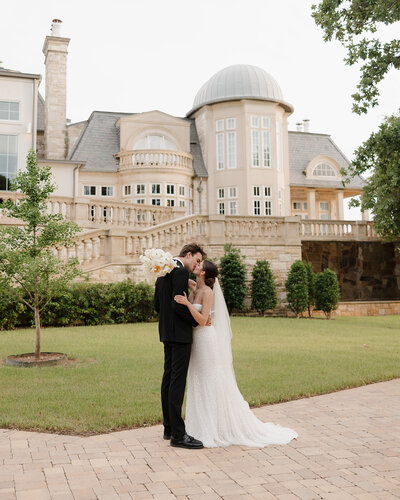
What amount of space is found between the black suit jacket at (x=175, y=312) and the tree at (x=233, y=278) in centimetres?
1348

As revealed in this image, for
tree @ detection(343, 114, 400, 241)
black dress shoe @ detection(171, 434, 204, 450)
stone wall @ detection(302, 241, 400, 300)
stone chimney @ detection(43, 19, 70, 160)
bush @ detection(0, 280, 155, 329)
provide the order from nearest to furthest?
1. black dress shoe @ detection(171, 434, 204, 450)
2. bush @ detection(0, 280, 155, 329)
3. tree @ detection(343, 114, 400, 241)
4. stone wall @ detection(302, 241, 400, 300)
5. stone chimney @ detection(43, 19, 70, 160)

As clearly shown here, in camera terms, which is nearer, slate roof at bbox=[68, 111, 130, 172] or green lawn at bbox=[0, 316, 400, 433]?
green lawn at bbox=[0, 316, 400, 433]

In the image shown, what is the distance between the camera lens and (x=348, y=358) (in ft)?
33.9

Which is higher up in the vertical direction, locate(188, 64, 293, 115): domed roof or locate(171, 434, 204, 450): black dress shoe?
locate(188, 64, 293, 115): domed roof

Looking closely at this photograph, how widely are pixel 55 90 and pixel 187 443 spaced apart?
26.8m

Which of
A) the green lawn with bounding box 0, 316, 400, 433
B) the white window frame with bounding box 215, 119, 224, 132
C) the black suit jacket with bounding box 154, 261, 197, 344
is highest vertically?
the white window frame with bounding box 215, 119, 224, 132

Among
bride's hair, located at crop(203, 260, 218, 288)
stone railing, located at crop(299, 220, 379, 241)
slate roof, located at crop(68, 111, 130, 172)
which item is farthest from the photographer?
slate roof, located at crop(68, 111, 130, 172)

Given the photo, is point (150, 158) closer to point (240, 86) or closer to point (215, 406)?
point (240, 86)

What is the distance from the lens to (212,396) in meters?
5.36

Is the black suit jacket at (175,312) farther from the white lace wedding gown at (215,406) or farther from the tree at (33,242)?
the tree at (33,242)

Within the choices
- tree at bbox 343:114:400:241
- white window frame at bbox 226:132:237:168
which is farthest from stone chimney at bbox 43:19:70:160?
tree at bbox 343:114:400:241

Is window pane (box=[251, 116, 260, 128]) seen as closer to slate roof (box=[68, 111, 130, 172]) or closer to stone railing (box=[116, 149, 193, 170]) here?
stone railing (box=[116, 149, 193, 170])

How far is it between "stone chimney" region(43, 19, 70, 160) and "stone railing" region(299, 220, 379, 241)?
566 inches

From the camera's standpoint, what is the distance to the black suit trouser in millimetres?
5113
